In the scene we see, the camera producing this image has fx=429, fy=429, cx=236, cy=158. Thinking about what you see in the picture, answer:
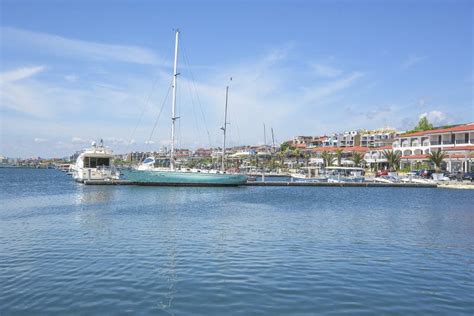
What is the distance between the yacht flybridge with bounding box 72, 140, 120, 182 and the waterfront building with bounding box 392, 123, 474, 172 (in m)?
66.9

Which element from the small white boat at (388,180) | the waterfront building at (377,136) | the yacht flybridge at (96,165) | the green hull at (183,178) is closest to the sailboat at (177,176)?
the green hull at (183,178)

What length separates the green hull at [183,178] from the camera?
208ft

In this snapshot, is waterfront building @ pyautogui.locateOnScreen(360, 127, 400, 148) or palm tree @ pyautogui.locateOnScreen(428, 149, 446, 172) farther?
waterfront building @ pyautogui.locateOnScreen(360, 127, 400, 148)

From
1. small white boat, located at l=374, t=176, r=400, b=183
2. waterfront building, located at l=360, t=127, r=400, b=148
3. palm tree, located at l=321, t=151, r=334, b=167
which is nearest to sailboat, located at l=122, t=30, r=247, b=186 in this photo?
small white boat, located at l=374, t=176, r=400, b=183

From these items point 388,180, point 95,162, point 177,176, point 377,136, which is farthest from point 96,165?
point 377,136

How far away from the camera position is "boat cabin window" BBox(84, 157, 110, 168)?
72.1 m

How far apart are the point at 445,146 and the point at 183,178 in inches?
2469

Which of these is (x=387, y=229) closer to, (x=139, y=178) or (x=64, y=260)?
(x=64, y=260)

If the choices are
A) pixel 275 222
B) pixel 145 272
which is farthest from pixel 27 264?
pixel 275 222

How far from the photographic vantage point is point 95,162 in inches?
2859

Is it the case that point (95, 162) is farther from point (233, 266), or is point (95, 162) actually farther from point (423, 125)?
point (423, 125)

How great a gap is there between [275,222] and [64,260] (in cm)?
1392

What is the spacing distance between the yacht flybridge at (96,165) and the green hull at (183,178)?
725 cm

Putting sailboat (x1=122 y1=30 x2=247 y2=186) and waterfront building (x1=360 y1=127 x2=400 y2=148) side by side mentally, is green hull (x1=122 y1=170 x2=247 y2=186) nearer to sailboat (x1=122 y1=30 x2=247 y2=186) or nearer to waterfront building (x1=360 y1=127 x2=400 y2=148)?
sailboat (x1=122 y1=30 x2=247 y2=186)
